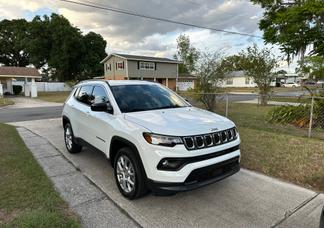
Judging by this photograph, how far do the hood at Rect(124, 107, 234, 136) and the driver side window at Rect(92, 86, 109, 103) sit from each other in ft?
2.71

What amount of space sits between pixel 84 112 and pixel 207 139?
108 inches

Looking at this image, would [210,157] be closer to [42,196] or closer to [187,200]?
[187,200]

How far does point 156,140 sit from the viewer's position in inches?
118

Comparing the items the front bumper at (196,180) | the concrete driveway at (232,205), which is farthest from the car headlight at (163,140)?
the concrete driveway at (232,205)

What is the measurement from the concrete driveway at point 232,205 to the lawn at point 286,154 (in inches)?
13.8

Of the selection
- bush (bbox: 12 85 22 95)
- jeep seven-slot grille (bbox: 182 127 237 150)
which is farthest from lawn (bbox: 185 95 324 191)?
bush (bbox: 12 85 22 95)

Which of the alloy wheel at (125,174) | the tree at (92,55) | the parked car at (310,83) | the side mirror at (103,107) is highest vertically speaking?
the tree at (92,55)

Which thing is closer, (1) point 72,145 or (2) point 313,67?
(1) point 72,145

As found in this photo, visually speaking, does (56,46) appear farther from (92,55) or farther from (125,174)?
(125,174)

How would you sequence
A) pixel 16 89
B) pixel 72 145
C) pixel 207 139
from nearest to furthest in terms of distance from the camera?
pixel 207 139 → pixel 72 145 → pixel 16 89

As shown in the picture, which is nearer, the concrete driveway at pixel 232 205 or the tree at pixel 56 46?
the concrete driveway at pixel 232 205

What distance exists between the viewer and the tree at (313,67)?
8.77 m

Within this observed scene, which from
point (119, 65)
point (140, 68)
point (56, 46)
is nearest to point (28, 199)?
point (140, 68)

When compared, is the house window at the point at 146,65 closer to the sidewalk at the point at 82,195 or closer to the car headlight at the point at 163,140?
the sidewalk at the point at 82,195
